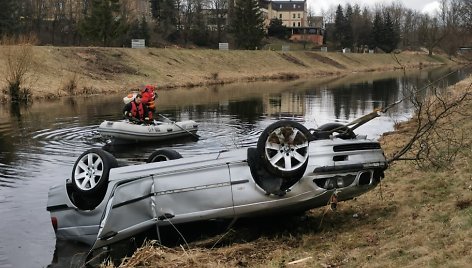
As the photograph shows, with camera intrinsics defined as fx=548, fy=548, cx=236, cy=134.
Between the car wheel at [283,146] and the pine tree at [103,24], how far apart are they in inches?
2199

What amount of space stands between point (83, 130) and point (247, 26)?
61012 mm

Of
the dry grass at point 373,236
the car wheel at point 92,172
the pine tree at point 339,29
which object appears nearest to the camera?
the dry grass at point 373,236

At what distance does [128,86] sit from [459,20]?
85.2 ft

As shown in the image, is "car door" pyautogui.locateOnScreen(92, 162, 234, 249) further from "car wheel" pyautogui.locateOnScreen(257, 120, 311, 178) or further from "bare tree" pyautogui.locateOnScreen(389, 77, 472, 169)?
"bare tree" pyautogui.locateOnScreen(389, 77, 472, 169)

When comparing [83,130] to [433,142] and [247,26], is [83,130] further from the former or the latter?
[247,26]

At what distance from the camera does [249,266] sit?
6637 millimetres

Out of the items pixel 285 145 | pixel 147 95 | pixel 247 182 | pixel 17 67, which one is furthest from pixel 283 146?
pixel 17 67

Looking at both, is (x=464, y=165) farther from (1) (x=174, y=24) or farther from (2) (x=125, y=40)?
(1) (x=174, y=24)

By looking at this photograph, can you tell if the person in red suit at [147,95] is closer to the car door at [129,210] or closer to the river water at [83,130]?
the river water at [83,130]

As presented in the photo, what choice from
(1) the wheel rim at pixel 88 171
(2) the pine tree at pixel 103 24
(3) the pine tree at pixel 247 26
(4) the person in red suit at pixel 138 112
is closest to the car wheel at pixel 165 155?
(1) the wheel rim at pixel 88 171

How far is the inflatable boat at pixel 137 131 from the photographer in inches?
715

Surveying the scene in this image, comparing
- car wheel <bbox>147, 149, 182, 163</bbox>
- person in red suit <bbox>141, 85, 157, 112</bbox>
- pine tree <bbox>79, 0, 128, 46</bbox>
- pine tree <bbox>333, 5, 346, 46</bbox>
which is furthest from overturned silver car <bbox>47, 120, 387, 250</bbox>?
pine tree <bbox>333, 5, 346, 46</bbox>

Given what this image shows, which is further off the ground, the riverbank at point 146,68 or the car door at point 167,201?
the riverbank at point 146,68

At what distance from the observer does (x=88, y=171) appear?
25.8ft
